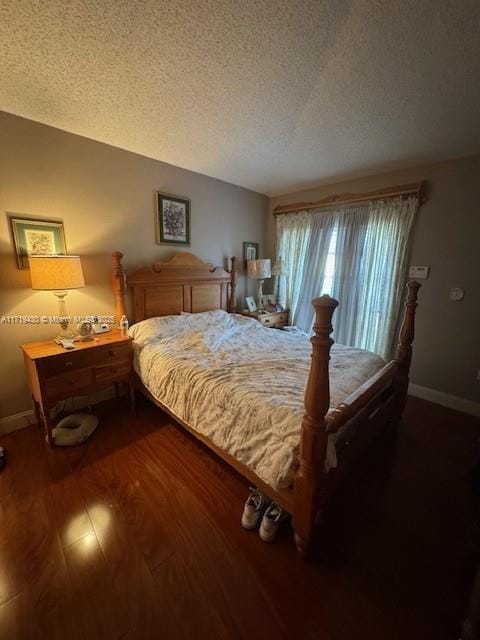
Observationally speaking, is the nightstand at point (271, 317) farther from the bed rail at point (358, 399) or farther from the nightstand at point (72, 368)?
the bed rail at point (358, 399)

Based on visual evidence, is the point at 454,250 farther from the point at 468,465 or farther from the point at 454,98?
the point at 468,465

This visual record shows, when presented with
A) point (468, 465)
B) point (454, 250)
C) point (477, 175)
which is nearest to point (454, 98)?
point (477, 175)

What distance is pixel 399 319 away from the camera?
2.87 metres

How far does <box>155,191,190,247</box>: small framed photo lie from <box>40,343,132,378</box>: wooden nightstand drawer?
1.26 meters

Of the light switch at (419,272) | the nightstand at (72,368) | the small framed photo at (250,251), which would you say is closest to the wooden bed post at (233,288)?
the small framed photo at (250,251)

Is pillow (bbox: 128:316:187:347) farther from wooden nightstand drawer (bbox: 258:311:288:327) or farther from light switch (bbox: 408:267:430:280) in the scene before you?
light switch (bbox: 408:267:430:280)

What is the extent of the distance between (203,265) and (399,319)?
7.65ft

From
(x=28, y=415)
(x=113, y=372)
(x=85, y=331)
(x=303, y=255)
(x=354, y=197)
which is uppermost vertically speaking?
(x=354, y=197)

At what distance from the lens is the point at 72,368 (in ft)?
6.40

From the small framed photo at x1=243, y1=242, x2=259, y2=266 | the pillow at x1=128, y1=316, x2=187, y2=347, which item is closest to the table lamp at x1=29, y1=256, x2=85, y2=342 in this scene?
the pillow at x1=128, y1=316, x2=187, y2=347

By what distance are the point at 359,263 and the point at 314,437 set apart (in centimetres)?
252

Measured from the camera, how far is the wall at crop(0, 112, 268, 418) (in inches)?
75.5

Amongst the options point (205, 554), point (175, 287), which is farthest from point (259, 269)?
point (205, 554)

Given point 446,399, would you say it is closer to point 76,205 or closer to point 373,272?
point 373,272
